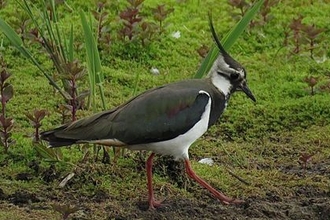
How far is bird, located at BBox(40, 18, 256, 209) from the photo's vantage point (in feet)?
18.1

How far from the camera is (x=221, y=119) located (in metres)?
7.31

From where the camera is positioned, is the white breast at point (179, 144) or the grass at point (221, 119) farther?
the grass at point (221, 119)

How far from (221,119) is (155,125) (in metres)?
1.87

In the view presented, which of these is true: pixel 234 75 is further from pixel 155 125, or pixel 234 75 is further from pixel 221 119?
pixel 221 119

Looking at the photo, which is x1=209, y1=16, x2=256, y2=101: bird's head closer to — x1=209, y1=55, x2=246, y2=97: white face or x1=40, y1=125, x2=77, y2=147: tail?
x1=209, y1=55, x2=246, y2=97: white face

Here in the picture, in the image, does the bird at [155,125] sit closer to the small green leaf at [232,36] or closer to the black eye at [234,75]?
the black eye at [234,75]

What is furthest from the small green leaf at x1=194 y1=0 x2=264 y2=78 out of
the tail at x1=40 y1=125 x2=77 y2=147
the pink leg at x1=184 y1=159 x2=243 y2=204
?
the tail at x1=40 y1=125 x2=77 y2=147

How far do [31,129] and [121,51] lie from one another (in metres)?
1.72

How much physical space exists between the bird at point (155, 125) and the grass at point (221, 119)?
0.37 meters

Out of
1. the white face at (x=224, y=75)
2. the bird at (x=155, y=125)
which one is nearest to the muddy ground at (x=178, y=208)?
the bird at (x=155, y=125)

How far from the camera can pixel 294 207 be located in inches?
222

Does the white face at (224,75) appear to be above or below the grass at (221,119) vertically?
above

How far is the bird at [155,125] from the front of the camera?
550 cm

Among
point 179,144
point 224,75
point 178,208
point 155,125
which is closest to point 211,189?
point 178,208
